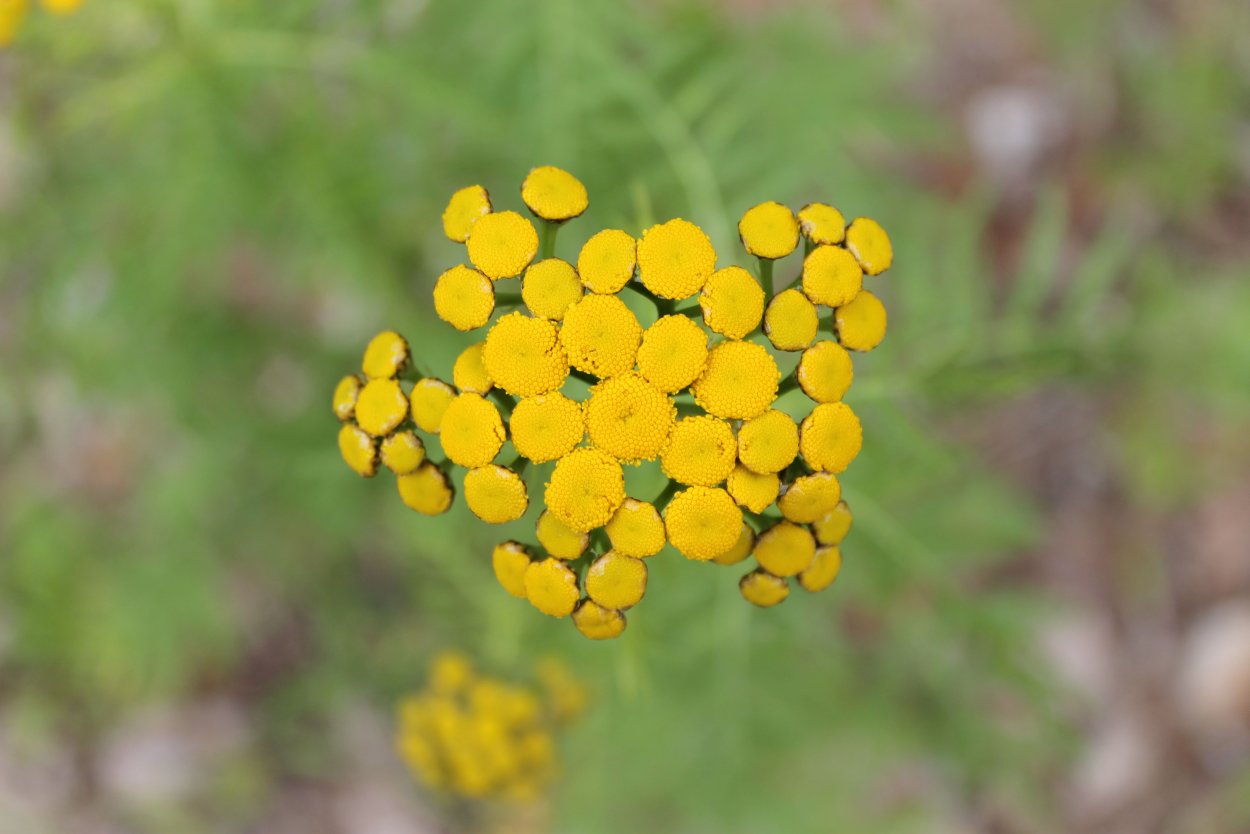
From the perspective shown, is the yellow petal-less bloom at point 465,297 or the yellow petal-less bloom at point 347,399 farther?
the yellow petal-less bloom at point 347,399

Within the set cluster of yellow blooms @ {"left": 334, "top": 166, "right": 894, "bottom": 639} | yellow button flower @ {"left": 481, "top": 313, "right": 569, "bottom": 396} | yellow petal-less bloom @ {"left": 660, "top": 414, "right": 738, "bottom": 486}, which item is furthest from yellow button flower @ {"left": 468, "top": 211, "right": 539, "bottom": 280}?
yellow petal-less bloom @ {"left": 660, "top": 414, "right": 738, "bottom": 486}

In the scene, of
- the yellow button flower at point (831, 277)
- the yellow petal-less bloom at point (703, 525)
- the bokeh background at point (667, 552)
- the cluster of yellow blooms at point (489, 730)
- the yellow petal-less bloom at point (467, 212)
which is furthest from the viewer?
the cluster of yellow blooms at point (489, 730)

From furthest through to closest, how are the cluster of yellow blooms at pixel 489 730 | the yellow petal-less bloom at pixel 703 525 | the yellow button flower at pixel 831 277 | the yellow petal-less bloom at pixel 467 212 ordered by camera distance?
1. the cluster of yellow blooms at pixel 489 730
2. the yellow petal-less bloom at pixel 467 212
3. the yellow button flower at pixel 831 277
4. the yellow petal-less bloom at pixel 703 525

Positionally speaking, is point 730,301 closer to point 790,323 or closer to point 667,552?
point 790,323

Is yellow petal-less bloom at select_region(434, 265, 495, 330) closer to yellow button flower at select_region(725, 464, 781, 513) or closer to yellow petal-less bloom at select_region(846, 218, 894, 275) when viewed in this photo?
yellow button flower at select_region(725, 464, 781, 513)

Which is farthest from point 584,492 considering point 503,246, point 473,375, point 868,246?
point 868,246

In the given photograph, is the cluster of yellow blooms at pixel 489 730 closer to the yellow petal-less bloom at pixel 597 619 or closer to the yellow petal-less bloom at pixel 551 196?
the yellow petal-less bloom at pixel 597 619

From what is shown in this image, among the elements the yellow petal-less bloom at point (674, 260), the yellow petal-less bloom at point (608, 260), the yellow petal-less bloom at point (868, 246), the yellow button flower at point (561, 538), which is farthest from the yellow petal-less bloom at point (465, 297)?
the yellow petal-less bloom at point (868, 246)
